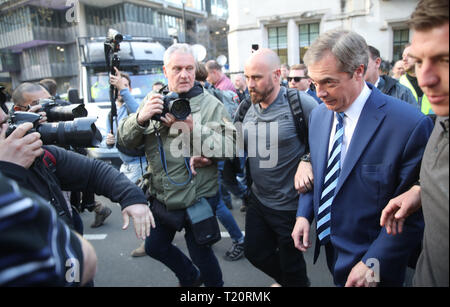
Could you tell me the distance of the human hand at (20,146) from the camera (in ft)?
4.14

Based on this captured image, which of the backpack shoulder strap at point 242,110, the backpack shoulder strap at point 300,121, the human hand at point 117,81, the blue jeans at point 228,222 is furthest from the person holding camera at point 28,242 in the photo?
the blue jeans at point 228,222

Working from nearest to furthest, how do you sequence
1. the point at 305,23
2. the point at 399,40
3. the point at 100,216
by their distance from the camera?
the point at 100,216 < the point at 399,40 < the point at 305,23

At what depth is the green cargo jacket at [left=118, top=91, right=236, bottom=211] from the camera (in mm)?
2154

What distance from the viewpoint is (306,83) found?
16.0 feet

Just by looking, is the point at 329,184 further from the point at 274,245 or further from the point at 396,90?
the point at 396,90

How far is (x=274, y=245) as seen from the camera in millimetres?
2350

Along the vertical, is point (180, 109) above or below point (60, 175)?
above

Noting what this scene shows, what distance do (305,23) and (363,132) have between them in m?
19.6

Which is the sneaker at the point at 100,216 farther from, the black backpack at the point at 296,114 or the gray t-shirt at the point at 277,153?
the gray t-shirt at the point at 277,153

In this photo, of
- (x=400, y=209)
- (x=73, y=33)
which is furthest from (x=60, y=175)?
(x=73, y=33)

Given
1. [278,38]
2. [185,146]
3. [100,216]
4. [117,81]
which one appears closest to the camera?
[185,146]

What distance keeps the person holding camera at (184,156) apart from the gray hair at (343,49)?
921 millimetres

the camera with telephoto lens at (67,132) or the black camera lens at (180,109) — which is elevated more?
the black camera lens at (180,109)

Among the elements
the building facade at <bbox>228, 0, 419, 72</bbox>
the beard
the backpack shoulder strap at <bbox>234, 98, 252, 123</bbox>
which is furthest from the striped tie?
the building facade at <bbox>228, 0, 419, 72</bbox>
